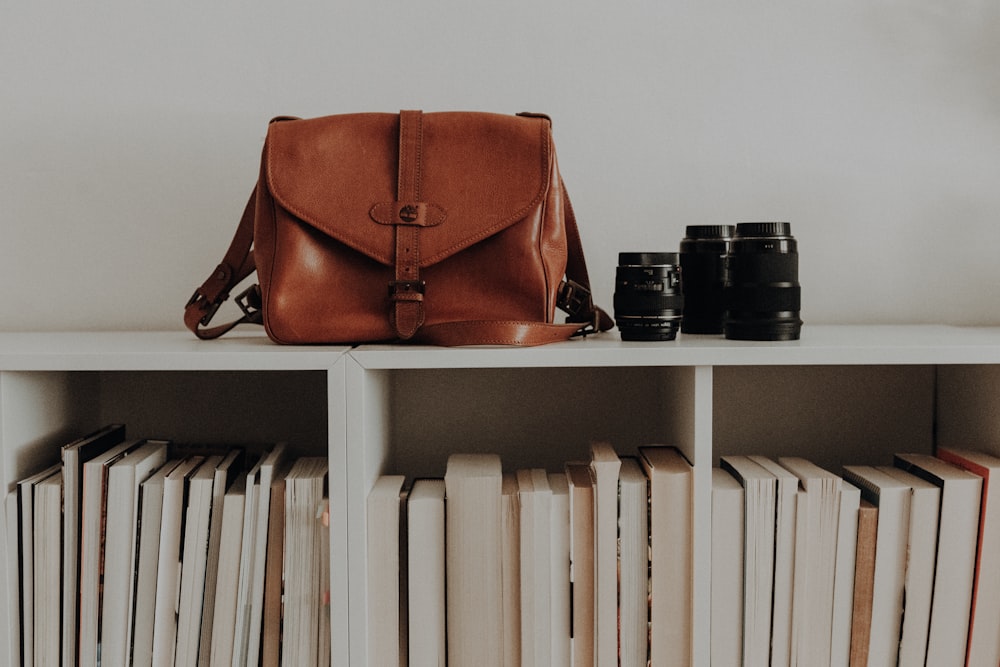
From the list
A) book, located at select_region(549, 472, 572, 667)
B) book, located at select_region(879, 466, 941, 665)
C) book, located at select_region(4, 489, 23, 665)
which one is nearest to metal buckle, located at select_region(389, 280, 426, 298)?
book, located at select_region(549, 472, 572, 667)

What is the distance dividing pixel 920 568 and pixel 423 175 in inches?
28.7

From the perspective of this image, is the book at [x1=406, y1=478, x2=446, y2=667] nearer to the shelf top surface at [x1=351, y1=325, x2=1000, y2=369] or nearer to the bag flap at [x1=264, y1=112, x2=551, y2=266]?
the shelf top surface at [x1=351, y1=325, x2=1000, y2=369]

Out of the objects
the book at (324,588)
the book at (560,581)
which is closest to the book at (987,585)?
the book at (560,581)

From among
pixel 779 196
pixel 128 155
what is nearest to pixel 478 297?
pixel 779 196

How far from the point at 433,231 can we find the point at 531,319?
16 centimetres

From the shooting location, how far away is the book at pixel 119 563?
0.89 meters

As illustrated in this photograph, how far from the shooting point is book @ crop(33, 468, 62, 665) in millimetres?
900

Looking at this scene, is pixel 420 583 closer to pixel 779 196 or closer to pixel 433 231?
pixel 433 231

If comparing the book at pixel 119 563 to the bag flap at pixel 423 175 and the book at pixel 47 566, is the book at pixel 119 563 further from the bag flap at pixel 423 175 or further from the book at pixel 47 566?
the bag flap at pixel 423 175

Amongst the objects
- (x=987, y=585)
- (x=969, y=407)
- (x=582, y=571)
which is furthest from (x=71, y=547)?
(x=969, y=407)

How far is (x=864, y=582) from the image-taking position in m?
0.90

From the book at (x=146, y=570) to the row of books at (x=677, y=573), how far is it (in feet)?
0.82

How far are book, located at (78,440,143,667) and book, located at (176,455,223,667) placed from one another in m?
0.09

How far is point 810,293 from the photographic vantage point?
122 cm
